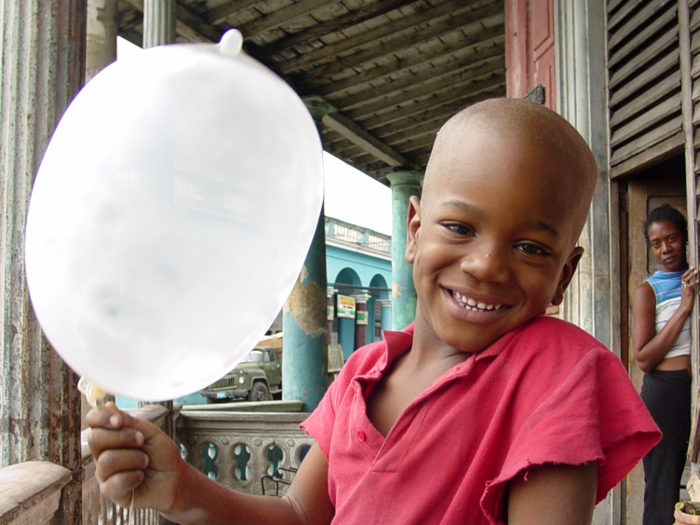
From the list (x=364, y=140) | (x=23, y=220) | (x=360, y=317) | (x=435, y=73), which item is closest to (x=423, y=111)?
A: (x=364, y=140)

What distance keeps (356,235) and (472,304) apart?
2251 centimetres

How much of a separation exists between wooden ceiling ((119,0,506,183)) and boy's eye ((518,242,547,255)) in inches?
170

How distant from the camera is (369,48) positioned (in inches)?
211

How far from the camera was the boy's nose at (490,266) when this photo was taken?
77cm

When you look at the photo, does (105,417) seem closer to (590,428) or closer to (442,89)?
(590,428)

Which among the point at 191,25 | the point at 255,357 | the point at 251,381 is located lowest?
the point at 251,381

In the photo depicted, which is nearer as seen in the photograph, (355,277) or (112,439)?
(112,439)

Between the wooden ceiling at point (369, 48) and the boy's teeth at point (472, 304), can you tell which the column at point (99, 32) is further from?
the boy's teeth at point (472, 304)

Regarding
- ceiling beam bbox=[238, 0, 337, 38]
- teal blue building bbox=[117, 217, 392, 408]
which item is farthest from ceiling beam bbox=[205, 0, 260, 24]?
teal blue building bbox=[117, 217, 392, 408]

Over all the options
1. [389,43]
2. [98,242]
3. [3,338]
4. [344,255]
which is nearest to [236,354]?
[98,242]

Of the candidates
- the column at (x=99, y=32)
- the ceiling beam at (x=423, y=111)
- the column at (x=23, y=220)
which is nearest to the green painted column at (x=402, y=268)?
the ceiling beam at (x=423, y=111)

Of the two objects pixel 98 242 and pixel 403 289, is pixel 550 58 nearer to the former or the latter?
pixel 98 242

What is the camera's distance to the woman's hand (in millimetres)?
2277

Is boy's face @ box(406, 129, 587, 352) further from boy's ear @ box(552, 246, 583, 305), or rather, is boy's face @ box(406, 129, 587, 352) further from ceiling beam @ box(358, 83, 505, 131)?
ceiling beam @ box(358, 83, 505, 131)
